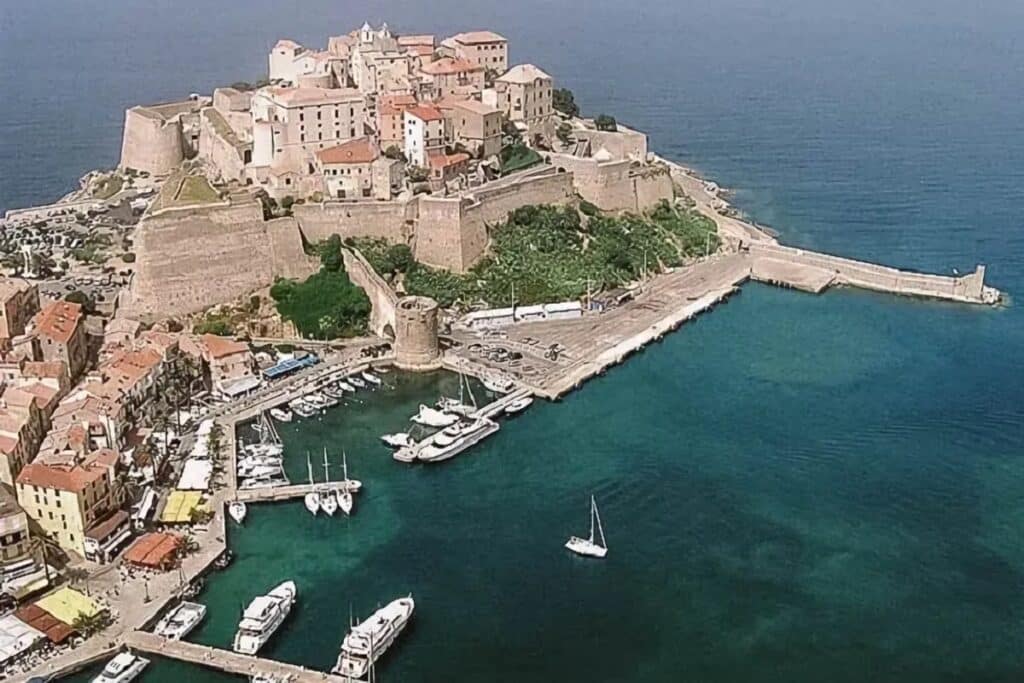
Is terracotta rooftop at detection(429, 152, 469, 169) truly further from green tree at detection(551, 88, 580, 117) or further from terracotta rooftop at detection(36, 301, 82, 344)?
terracotta rooftop at detection(36, 301, 82, 344)

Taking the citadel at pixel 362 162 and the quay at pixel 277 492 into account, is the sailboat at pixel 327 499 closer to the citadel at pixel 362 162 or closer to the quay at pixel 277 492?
the quay at pixel 277 492

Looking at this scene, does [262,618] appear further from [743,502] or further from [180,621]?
[743,502]

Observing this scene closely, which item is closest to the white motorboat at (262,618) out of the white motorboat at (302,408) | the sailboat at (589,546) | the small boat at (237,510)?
the small boat at (237,510)

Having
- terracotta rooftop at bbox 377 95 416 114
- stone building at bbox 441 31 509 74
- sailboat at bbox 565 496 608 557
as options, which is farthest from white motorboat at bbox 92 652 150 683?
stone building at bbox 441 31 509 74

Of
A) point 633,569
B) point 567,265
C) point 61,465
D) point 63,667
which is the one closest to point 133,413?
point 61,465

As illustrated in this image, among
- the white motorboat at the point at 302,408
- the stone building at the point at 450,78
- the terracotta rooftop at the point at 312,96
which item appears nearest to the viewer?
the white motorboat at the point at 302,408

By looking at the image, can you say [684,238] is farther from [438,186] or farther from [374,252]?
[374,252]

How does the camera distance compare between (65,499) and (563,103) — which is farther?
(563,103)

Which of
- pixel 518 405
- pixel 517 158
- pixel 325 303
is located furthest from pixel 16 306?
pixel 517 158
